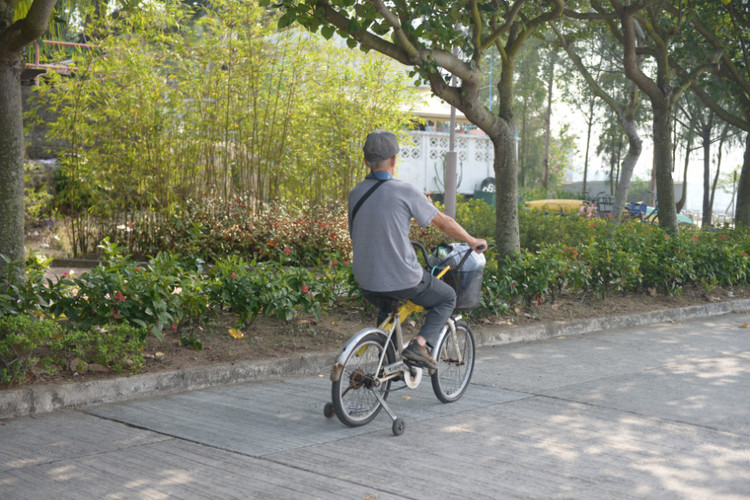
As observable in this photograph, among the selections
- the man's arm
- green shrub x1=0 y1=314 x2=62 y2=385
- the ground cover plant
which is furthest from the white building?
the man's arm

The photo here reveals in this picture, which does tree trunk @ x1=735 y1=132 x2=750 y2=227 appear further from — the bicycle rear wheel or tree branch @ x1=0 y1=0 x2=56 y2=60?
tree branch @ x1=0 y1=0 x2=56 y2=60

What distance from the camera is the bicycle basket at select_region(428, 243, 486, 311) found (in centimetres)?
593

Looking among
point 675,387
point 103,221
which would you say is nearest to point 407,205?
point 675,387

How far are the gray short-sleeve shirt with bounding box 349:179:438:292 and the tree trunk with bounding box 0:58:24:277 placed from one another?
133 inches

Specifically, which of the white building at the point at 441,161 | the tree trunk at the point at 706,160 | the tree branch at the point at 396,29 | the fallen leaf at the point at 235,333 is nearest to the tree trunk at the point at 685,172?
the tree trunk at the point at 706,160

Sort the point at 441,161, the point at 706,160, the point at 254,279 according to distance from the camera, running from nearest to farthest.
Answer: the point at 254,279
the point at 441,161
the point at 706,160

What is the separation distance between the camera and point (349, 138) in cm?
1559

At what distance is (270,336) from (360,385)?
2.50 meters

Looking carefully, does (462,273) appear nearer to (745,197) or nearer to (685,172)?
(745,197)

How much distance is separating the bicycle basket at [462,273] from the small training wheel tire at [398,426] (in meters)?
1.06

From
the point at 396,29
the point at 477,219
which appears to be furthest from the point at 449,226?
the point at 477,219

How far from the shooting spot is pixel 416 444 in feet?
17.0

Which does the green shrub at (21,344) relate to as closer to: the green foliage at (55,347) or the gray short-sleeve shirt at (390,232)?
the green foliage at (55,347)

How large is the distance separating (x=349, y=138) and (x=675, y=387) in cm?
973
